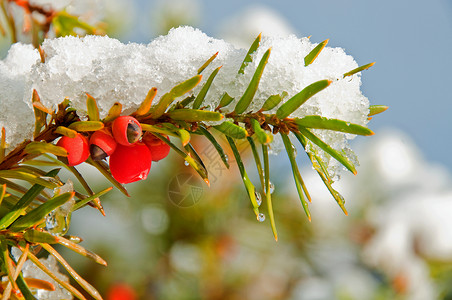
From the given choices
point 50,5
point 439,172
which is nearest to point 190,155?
point 50,5

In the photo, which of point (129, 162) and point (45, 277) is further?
point (45, 277)

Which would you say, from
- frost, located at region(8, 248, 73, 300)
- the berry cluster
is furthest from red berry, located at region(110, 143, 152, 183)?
frost, located at region(8, 248, 73, 300)

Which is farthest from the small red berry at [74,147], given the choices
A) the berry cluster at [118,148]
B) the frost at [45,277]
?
the frost at [45,277]

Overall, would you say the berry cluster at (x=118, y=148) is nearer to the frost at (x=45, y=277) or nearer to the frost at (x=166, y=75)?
the frost at (x=166, y=75)

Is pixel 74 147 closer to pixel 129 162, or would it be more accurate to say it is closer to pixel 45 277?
pixel 129 162

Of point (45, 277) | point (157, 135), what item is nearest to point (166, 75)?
point (157, 135)

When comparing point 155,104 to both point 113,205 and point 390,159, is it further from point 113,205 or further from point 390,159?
point 390,159

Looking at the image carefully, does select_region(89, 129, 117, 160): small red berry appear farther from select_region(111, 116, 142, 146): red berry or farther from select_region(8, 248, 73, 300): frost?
select_region(8, 248, 73, 300): frost
